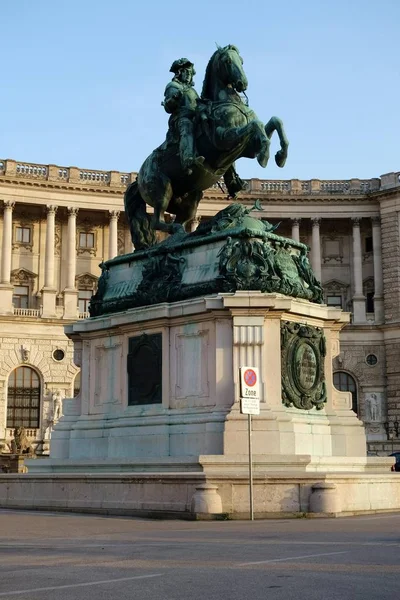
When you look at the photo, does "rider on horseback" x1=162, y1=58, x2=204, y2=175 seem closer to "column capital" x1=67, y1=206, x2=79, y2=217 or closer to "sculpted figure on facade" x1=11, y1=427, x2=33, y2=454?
"sculpted figure on facade" x1=11, y1=427, x2=33, y2=454

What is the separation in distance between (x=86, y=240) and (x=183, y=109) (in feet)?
176

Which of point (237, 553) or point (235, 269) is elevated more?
point (235, 269)

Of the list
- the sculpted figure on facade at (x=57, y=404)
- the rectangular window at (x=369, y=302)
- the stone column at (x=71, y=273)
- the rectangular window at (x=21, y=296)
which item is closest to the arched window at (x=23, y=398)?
the sculpted figure on facade at (x=57, y=404)

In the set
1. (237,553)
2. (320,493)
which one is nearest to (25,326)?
(320,493)

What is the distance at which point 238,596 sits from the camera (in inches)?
288

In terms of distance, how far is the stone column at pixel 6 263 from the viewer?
6550cm

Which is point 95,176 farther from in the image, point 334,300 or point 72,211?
point 334,300

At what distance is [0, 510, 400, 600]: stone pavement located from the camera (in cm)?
758

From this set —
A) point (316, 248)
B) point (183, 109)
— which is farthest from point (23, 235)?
point (183, 109)

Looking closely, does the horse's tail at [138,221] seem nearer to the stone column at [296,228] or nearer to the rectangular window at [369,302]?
the stone column at [296,228]

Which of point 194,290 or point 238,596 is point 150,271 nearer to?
point 194,290

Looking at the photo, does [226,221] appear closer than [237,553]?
No

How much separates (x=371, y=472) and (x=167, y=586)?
405 inches

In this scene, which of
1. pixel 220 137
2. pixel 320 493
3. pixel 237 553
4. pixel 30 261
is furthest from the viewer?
pixel 30 261
